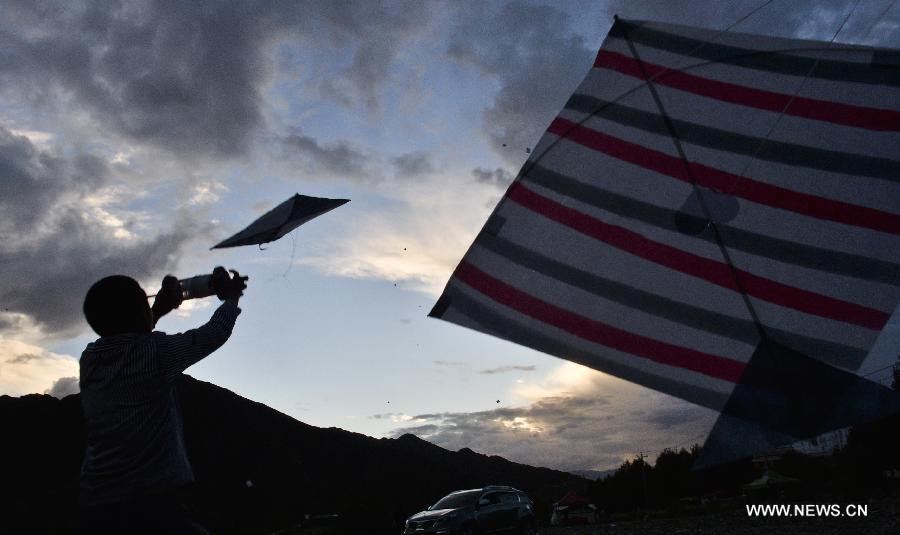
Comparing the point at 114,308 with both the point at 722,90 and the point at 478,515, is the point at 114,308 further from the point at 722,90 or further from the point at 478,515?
the point at 478,515

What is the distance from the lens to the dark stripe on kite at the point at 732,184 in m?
2.02

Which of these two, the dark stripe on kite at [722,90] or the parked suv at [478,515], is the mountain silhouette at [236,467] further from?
the dark stripe on kite at [722,90]

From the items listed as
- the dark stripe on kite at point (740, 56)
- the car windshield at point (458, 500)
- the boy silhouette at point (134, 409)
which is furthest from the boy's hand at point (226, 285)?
the car windshield at point (458, 500)

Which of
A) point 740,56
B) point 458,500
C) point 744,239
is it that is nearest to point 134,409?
point 744,239

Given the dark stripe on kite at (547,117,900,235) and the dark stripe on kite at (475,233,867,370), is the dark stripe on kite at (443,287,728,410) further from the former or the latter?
the dark stripe on kite at (547,117,900,235)

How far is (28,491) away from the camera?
8188cm

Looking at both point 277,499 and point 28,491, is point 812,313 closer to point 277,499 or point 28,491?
point 277,499

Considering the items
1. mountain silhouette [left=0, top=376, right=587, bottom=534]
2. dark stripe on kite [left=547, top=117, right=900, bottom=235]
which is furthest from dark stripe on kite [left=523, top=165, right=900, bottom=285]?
mountain silhouette [left=0, top=376, right=587, bottom=534]

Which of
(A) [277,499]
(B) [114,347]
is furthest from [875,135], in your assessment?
(A) [277,499]

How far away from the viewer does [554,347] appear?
219 centimetres

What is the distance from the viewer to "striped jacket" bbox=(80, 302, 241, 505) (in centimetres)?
210

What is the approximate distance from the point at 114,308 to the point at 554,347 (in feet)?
4.79

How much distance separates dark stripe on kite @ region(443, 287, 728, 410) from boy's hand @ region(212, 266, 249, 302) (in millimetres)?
722

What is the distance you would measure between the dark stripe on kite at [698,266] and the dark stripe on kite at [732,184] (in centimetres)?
22
